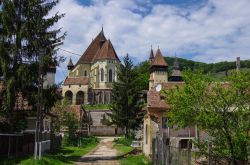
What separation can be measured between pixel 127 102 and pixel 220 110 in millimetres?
42567

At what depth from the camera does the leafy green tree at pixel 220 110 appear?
48.6 feet

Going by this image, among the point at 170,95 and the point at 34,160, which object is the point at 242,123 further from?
the point at 34,160

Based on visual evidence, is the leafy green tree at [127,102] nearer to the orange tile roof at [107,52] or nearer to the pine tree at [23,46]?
the pine tree at [23,46]

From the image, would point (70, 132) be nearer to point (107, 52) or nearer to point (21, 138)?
point (21, 138)

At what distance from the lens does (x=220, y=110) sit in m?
15.5

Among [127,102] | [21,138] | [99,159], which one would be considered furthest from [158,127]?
[127,102]

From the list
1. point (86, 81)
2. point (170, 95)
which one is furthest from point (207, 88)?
point (86, 81)

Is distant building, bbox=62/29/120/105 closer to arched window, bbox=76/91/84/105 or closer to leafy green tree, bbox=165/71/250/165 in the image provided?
arched window, bbox=76/91/84/105

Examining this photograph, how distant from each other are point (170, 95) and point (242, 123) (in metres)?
3.57

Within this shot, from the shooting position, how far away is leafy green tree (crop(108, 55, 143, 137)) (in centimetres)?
5728

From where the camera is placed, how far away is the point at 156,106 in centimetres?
3416

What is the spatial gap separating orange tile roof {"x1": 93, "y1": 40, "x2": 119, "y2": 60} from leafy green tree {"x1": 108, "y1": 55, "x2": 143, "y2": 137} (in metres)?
48.0

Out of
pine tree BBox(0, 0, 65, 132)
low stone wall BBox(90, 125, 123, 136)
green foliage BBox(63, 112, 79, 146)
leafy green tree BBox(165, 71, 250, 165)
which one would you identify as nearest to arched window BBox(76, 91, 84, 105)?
low stone wall BBox(90, 125, 123, 136)

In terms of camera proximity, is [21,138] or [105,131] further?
[105,131]
